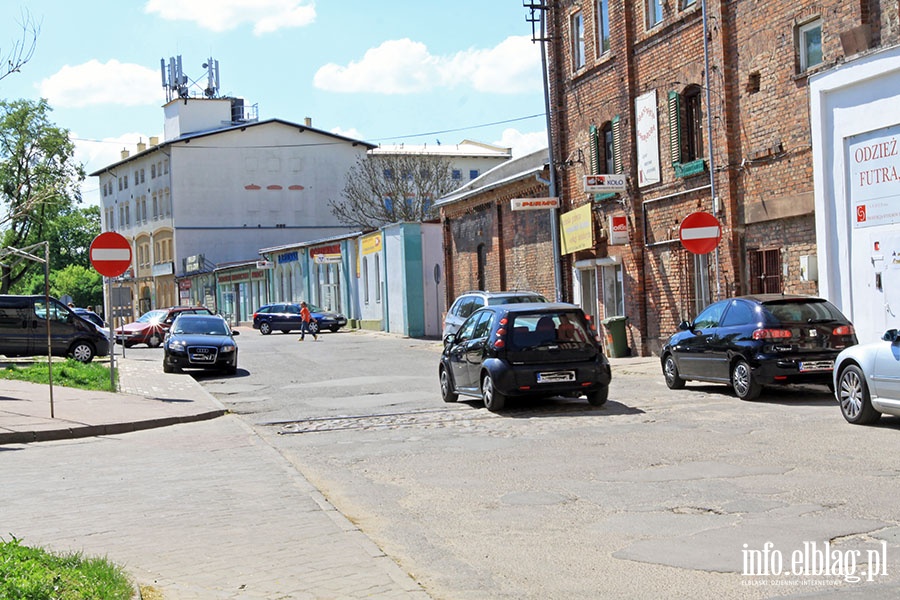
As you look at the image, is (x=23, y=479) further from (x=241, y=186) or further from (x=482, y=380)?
(x=241, y=186)

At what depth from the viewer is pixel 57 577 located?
17.3 feet

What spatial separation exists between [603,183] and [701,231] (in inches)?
252

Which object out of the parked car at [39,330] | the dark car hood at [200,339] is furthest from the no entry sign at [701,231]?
the parked car at [39,330]

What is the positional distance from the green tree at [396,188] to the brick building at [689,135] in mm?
36814

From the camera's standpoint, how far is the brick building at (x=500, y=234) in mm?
32031

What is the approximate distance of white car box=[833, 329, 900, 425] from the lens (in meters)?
11.5

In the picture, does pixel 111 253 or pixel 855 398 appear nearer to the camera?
pixel 855 398

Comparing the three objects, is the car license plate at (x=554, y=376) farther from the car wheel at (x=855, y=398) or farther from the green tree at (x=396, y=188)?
the green tree at (x=396, y=188)

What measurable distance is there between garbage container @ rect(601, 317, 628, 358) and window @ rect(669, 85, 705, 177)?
4.25 metres

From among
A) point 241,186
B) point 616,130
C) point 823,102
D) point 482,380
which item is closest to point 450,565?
point 482,380

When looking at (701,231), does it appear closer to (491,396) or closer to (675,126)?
(675,126)

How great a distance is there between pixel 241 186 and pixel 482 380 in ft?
216

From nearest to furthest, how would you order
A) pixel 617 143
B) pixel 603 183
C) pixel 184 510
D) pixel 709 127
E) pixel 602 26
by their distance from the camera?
pixel 184 510 → pixel 709 127 → pixel 603 183 → pixel 617 143 → pixel 602 26

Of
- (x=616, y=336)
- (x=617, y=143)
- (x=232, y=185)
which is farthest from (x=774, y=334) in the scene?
(x=232, y=185)
